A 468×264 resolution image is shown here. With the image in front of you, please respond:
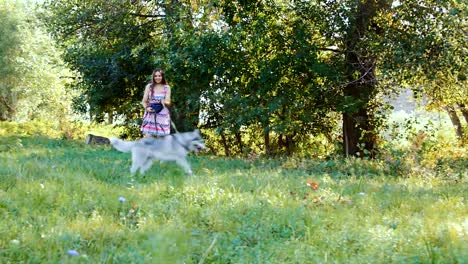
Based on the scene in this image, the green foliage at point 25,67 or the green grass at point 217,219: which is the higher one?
the green foliage at point 25,67

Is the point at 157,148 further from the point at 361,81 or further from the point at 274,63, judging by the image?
the point at 361,81

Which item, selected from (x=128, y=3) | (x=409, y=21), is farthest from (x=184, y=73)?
(x=409, y=21)

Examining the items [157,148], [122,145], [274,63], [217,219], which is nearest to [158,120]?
[157,148]

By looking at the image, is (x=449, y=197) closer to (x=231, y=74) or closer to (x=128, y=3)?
(x=231, y=74)

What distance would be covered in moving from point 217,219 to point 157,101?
15.7ft

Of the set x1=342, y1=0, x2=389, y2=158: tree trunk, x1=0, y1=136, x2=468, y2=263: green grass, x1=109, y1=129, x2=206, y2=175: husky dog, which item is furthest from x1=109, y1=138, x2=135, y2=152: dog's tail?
x1=342, y1=0, x2=389, y2=158: tree trunk

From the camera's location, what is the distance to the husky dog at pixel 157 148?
6.96 metres

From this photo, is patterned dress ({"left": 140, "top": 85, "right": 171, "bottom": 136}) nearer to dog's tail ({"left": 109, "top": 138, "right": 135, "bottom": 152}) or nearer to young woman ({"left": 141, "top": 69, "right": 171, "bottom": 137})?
young woman ({"left": 141, "top": 69, "right": 171, "bottom": 137})

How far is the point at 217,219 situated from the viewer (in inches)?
172

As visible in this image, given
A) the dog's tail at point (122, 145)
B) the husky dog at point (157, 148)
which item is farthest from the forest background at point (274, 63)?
the dog's tail at point (122, 145)

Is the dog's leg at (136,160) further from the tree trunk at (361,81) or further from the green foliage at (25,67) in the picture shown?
the green foliage at (25,67)

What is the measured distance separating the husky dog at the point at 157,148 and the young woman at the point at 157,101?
1.47m

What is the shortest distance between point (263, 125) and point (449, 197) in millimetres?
7303

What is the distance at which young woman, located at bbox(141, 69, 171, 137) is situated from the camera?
28.5 feet
